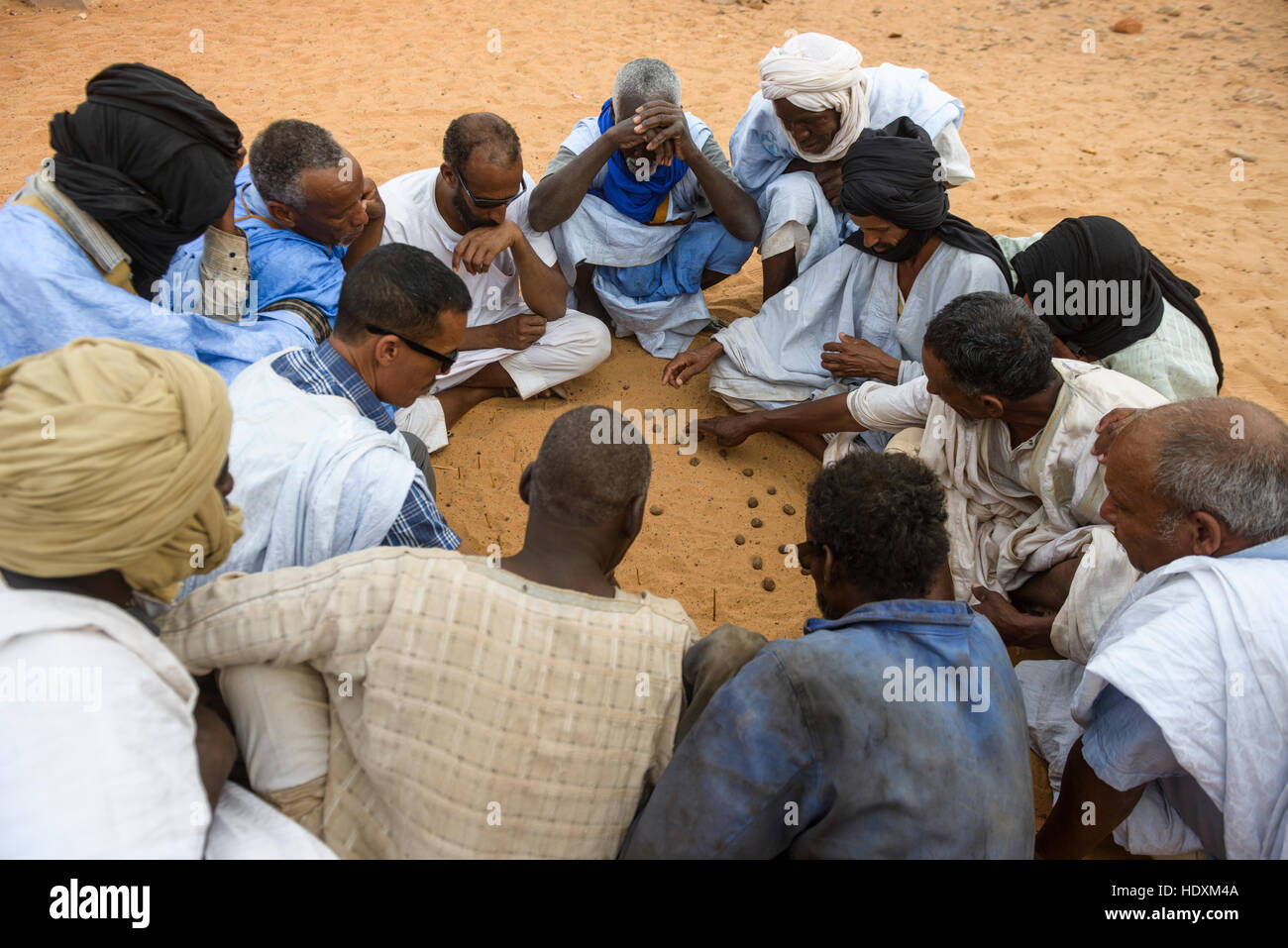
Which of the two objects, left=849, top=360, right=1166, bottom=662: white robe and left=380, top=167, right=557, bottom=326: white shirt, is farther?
left=380, top=167, right=557, bottom=326: white shirt

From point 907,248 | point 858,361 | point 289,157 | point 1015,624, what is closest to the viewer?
point 1015,624

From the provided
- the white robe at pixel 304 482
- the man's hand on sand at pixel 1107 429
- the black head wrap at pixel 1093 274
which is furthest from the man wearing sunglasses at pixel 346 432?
the black head wrap at pixel 1093 274

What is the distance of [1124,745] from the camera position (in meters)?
2.42

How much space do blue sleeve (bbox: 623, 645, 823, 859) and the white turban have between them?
3620 millimetres

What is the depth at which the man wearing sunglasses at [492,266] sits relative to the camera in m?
4.31

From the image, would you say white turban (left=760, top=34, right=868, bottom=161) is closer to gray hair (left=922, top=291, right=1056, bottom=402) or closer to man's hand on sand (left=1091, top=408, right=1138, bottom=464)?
gray hair (left=922, top=291, right=1056, bottom=402)

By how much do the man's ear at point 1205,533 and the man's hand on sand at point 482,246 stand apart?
317cm

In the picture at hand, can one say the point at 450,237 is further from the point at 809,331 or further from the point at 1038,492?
the point at 1038,492

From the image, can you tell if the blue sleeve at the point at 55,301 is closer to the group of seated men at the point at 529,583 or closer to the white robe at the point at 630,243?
the group of seated men at the point at 529,583

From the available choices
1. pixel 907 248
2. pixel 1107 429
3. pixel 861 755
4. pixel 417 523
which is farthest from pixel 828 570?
pixel 907 248

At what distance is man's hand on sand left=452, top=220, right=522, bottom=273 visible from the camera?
4391mm

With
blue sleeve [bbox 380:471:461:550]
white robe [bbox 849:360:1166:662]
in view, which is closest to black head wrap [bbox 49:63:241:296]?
blue sleeve [bbox 380:471:461:550]

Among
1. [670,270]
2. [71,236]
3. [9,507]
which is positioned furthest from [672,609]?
[670,270]

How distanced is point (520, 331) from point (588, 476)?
2722mm
